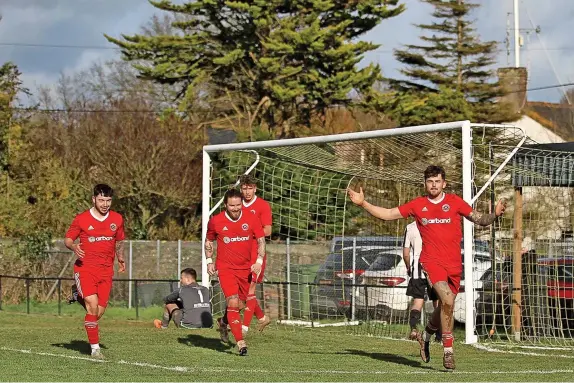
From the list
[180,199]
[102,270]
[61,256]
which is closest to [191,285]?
[102,270]

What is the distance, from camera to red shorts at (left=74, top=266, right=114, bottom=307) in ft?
40.3

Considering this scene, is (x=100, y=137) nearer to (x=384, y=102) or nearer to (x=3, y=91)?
(x=3, y=91)

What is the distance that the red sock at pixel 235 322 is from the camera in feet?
41.5

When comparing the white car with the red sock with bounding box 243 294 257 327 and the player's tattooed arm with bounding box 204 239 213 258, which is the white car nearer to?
the red sock with bounding box 243 294 257 327

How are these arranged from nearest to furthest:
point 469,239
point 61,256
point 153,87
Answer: point 469,239 < point 61,256 < point 153,87

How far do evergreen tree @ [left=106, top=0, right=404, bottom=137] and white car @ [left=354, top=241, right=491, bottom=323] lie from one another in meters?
19.9

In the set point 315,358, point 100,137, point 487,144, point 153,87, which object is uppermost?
point 153,87

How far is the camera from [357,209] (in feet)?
83.1

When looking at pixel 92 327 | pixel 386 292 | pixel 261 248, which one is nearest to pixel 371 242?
pixel 386 292

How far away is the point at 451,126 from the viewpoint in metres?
15.3

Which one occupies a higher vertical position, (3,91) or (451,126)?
(3,91)

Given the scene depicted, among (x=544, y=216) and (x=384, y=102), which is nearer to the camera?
(x=544, y=216)

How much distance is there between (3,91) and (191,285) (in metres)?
23.8

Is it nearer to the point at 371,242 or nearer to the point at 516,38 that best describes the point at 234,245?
the point at 371,242
